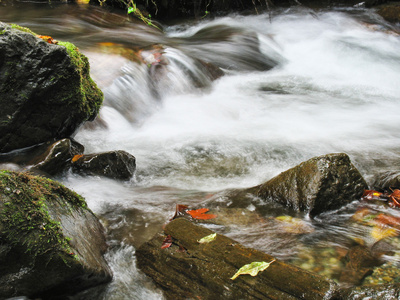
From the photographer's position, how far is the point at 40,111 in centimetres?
418

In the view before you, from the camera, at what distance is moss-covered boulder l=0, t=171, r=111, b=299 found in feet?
7.14

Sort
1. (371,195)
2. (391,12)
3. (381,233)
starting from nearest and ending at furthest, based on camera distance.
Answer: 1. (381,233)
2. (371,195)
3. (391,12)

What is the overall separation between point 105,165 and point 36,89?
1139 mm

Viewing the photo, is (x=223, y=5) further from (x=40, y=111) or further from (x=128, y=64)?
(x=40, y=111)

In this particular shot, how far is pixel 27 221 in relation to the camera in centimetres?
224

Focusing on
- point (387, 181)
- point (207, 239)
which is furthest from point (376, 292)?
point (387, 181)

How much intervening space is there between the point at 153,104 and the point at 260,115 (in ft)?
6.73

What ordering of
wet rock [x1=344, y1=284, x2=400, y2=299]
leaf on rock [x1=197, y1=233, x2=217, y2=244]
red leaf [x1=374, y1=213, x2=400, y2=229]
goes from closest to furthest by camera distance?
wet rock [x1=344, y1=284, x2=400, y2=299] < leaf on rock [x1=197, y1=233, x2=217, y2=244] < red leaf [x1=374, y1=213, x2=400, y2=229]

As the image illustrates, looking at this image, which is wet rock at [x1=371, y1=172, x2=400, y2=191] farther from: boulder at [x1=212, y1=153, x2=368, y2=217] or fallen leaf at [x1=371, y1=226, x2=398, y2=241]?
fallen leaf at [x1=371, y1=226, x2=398, y2=241]

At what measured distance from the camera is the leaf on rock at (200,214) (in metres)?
3.53

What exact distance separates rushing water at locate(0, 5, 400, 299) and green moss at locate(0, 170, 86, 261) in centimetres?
57

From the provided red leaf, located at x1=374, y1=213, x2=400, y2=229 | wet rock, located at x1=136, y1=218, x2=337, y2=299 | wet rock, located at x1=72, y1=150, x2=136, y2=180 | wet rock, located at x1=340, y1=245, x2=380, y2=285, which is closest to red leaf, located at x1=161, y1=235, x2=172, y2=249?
wet rock, located at x1=136, y1=218, x2=337, y2=299

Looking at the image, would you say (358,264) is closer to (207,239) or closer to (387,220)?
(387,220)

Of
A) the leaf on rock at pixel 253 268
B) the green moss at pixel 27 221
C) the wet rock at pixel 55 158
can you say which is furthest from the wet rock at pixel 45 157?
the leaf on rock at pixel 253 268
